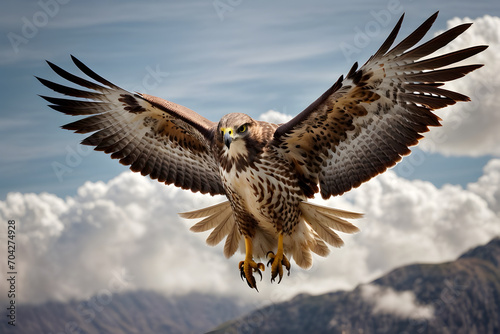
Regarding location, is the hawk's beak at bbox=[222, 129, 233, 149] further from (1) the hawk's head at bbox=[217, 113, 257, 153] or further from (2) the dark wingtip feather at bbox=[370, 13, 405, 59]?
(2) the dark wingtip feather at bbox=[370, 13, 405, 59]

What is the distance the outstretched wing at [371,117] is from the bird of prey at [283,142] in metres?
0.01

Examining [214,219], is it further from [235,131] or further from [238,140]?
[235,131]

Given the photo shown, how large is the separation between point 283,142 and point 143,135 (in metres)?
2.63

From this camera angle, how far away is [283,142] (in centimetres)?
800

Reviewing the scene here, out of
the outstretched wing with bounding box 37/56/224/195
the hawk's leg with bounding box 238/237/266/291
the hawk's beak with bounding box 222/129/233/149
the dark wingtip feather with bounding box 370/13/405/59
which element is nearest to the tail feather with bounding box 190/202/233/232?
the outstretched wing with bounding box 37/56/224/195

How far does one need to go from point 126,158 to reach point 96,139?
55 centimetres

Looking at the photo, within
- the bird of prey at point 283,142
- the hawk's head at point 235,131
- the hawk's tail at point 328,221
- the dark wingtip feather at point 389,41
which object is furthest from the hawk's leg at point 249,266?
the dark wingtip feather at point 389,41

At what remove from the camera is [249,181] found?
781 cm

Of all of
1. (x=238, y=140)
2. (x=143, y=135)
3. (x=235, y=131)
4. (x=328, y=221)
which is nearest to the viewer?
(x=235, y=131)

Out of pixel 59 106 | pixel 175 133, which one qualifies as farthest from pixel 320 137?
pixel 59 106

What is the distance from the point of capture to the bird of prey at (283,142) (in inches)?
297

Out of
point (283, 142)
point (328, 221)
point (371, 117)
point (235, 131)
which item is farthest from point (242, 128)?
point (328, 221)

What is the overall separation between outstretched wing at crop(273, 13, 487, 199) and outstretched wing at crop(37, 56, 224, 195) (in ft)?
5.68

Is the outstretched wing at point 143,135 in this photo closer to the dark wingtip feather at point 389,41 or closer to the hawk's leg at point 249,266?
the hawk's leg at point 249,266
